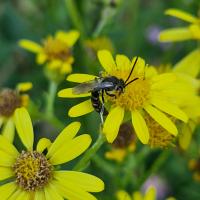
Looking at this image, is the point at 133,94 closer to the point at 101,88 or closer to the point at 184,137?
the point at 101,88

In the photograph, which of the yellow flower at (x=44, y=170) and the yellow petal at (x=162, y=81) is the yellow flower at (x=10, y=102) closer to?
the yellow flower at (x=44, y=170)

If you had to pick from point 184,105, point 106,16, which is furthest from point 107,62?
point 106,16

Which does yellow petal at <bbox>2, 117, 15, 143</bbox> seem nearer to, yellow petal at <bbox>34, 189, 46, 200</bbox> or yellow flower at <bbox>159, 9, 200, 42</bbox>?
yellow petal at <bbox>34, 189, 46, 200</bbox>

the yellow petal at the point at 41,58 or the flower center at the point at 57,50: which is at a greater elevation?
the flower center at the point at 57,50

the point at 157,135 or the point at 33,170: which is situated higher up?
the point at 157,135

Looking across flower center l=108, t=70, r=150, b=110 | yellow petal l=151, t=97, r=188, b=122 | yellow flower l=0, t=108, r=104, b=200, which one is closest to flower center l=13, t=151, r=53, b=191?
yellow flower l=0, t=108, r=104, b=200

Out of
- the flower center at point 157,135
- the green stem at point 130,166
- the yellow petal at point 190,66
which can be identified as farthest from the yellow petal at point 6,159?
the yellow petal at point 190,66

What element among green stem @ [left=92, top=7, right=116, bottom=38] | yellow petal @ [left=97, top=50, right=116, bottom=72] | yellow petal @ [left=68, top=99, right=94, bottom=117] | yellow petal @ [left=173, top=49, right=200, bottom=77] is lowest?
yellow petal @ [left=68, top=99, right=94, bottom=117]
